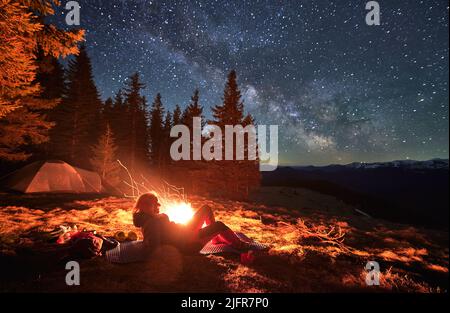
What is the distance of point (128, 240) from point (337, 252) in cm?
548

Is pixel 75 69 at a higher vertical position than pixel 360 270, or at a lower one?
higher

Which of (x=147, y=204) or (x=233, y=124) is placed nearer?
(x=147, y=204)

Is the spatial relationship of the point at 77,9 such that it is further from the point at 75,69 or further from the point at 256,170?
the point at 75,69

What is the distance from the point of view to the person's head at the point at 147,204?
487cm

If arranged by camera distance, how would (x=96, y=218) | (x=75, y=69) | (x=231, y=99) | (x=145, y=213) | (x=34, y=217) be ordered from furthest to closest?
(x=75, y=69)
(x=231, y=99)
(x=96, y=218)
(x=34, y=217)
(x=145, y=213)

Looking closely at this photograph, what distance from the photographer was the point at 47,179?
12.6m

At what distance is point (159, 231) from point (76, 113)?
2624 cm

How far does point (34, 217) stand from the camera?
732 cm

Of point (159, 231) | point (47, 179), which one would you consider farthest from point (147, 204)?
point (47, 179)

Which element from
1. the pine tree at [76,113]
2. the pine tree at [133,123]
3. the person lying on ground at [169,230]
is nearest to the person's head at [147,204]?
the person lying on ground at [169,230]

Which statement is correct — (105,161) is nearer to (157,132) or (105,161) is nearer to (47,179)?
(47,179)

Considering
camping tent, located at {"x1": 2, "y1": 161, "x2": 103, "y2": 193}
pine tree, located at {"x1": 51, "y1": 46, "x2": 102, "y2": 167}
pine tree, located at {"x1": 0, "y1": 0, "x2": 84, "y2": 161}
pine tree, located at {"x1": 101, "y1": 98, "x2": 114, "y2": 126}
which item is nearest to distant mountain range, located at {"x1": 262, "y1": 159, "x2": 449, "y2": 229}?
pine tree, located at {"x1": 101, "y1": 98, "x2": 114, "y2": 126}

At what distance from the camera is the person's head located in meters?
4.87
